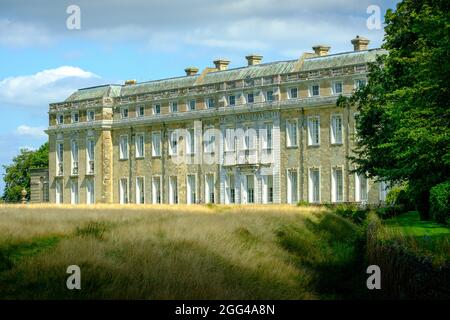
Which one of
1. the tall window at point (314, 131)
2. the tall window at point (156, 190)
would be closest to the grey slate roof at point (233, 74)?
the tall window at point (314, 131)

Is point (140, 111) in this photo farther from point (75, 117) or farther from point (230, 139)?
point (230, 139)

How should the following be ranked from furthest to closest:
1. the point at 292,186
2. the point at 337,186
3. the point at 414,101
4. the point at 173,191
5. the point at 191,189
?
the point at 173,191 → the point at 191,189 → the point at 292,186 → the point at 337,186 → the point at 414,101

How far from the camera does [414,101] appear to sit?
3003cm

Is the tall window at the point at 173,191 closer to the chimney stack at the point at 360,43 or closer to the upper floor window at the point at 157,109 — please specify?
the upper floor window at the point at 157,109

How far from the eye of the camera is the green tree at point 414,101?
26.6m

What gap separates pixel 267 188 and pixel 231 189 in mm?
4026

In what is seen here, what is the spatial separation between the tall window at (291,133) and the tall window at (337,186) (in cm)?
487

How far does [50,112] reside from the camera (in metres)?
96.6

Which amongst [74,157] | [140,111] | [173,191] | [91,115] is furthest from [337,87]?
[74,157]

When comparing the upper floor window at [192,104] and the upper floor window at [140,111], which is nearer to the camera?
the upper floor window at [192,104]

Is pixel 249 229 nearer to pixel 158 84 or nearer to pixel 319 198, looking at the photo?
pixel 319 198

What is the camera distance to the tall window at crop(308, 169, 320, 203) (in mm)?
73312

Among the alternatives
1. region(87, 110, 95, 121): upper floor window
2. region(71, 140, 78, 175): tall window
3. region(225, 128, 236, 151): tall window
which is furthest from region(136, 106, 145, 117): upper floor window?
region(225, 128, 236, 151): tall window

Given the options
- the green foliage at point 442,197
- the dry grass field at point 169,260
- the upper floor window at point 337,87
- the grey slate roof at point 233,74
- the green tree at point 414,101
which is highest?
the grey slate roof at point 233,74
